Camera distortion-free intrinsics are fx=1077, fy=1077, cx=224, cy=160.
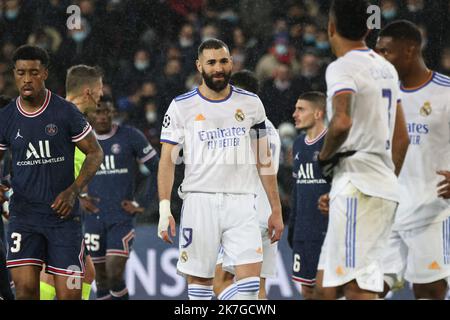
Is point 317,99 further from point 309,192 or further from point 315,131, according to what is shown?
point 309,192

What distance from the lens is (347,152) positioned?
18.1ft

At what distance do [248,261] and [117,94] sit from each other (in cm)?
435

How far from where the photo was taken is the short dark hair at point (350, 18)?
217 inches

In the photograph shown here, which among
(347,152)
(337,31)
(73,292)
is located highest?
(337,31)

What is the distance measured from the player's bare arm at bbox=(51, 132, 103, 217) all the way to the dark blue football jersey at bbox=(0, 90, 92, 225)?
0.06 m

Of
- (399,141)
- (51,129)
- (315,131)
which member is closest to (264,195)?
(315,131)

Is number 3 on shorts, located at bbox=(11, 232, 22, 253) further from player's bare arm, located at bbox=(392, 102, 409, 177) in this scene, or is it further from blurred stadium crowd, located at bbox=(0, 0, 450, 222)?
blurred stadium crowd, located at bbox=(0, 0, 450, 222)

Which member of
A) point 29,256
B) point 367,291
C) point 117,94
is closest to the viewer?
point 367,291

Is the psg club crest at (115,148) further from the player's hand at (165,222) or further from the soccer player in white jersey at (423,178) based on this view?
the soccer player in white jersey at (423,178)

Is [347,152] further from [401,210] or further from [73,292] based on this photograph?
[73,292]

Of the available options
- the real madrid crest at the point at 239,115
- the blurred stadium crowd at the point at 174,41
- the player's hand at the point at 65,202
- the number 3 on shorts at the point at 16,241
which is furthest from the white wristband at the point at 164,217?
the blurred stadium crowd at the point at 174,41

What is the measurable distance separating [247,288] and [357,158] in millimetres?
1475

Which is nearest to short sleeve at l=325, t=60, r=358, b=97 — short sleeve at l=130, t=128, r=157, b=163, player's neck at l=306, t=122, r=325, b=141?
player's neck at l=306, t=122, r=325, b=141
